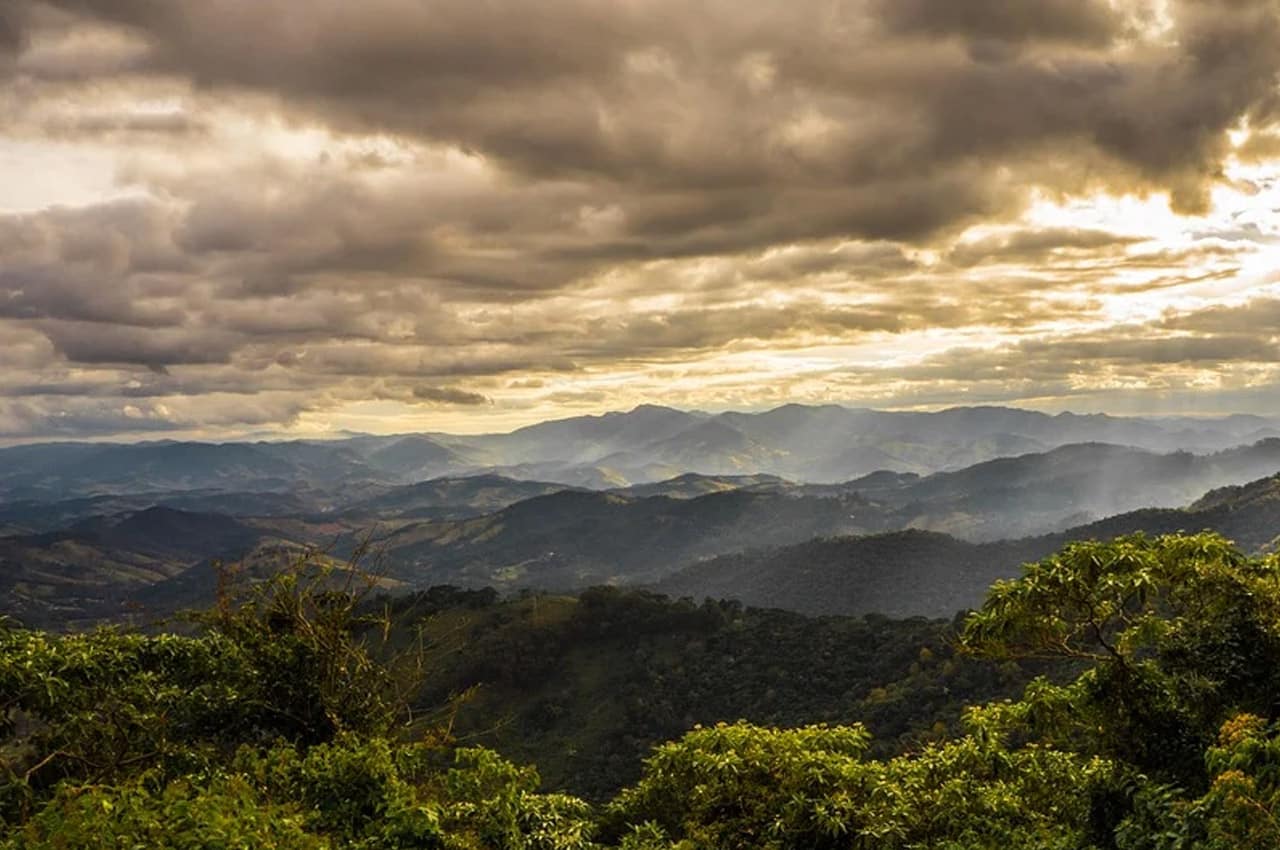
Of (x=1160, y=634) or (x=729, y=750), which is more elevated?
(x=1160, y=634)

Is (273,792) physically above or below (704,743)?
above

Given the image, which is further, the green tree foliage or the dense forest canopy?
the green tree foliage

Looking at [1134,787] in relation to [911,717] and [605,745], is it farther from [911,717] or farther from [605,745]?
[605,745]

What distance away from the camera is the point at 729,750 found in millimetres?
20672

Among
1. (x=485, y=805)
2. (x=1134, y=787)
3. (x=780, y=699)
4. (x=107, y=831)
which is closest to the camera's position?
(x=107, y=831)

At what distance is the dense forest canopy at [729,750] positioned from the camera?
14125 millimetres

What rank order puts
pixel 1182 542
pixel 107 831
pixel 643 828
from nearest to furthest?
pixel 107 831 < pixel 1182 542 < pixel 643 828

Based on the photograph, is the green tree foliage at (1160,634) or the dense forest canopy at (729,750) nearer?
the dense forest canopy at (729,750)

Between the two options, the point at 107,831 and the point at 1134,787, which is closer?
the point at 107,831

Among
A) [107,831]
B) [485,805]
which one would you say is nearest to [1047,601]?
[485,805]

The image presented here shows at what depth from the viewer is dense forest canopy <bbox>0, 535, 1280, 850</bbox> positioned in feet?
46.3

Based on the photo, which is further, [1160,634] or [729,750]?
[729,750]

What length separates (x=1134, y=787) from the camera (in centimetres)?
1511

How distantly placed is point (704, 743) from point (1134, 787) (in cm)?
1057
